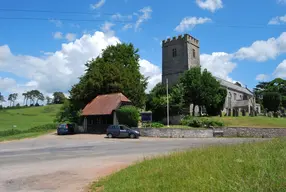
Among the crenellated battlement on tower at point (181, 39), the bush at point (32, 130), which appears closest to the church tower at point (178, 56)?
the crenellated battlement on tower at point (181, 39)

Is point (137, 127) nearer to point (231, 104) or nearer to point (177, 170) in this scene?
point (177, 170)

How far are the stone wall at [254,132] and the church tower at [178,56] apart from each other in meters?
31.5

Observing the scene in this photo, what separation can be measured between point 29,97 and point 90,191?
178038mm

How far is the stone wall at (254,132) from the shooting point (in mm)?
32500

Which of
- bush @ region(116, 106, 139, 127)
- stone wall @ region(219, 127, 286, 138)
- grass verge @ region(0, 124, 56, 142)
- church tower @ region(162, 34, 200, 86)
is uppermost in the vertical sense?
church tower @ region(162, 34, 200, 86)

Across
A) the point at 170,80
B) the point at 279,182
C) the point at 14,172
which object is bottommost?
the point at 14,172

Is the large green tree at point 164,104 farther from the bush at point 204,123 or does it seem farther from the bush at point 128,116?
the bush at point 128,116

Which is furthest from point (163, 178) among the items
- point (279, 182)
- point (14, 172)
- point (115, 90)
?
point (115, 90)

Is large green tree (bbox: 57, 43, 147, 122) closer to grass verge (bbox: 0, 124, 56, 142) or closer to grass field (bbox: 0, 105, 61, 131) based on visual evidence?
grass verge (bbox: 0, 124, 56, 142)

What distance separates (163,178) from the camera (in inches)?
277

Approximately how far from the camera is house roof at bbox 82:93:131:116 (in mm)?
40250

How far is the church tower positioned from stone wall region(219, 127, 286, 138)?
3155cm

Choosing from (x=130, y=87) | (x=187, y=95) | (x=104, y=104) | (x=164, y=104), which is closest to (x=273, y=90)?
(x=187, y=95)

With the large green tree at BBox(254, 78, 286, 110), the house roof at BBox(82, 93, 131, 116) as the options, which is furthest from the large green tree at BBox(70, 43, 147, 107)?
the large green tree at BBox(254, 78, 286, 110)
